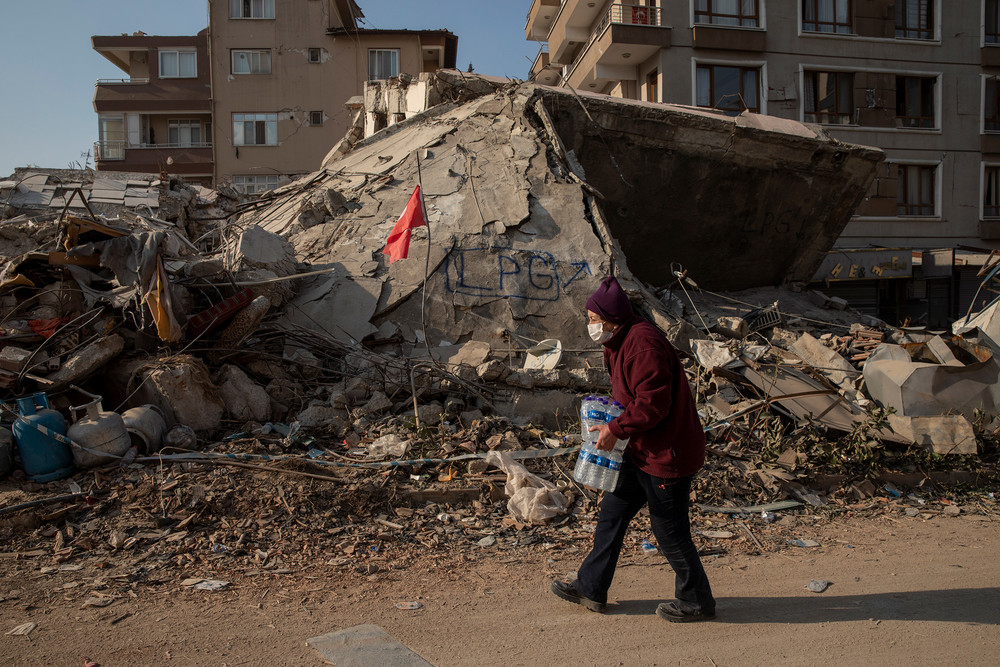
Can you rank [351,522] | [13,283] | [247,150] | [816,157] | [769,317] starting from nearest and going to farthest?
[351,522], [13,283], [769,317], [816,157], [247,150]

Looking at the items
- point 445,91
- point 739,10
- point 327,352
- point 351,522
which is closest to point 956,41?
point 739,10

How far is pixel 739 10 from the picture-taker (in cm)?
2073

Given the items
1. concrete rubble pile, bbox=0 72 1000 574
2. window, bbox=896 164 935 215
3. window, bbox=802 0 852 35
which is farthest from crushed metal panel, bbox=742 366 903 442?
window, bbox=802 0 852 35

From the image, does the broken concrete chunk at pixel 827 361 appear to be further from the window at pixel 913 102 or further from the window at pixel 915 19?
the window at pixel 915 19

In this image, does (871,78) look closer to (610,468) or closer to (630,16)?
(630,16)

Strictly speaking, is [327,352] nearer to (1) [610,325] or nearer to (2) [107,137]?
(1) [610,325]

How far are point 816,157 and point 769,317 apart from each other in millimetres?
2572

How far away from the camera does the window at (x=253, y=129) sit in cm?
2538

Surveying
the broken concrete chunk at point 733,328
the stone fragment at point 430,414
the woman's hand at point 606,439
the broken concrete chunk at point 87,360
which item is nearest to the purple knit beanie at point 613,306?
the woman's hand at point 606,439

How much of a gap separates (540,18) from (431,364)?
88.5 feet

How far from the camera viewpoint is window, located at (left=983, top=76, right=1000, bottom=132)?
21688 millimetres

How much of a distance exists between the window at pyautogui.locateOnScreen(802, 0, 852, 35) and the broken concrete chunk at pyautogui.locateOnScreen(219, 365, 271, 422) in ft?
71.0

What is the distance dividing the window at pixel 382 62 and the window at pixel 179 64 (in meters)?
6.89

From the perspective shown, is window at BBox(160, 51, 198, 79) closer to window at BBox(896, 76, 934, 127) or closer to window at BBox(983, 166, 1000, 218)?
window at BBox(896, 76, 934, 127)
